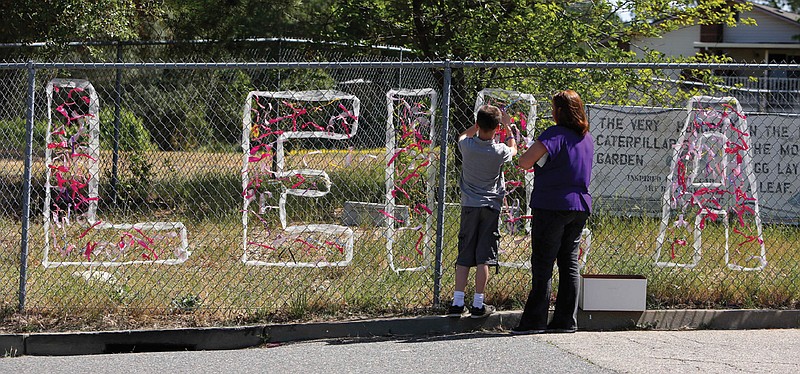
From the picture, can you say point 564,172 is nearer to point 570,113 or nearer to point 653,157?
point 570,113

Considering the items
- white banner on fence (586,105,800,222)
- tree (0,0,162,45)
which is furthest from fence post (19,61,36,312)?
tree (0,0,162,45)

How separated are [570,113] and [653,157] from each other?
7.14 feet

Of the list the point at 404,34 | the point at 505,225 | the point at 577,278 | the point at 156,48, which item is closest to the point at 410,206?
the point at 505,225

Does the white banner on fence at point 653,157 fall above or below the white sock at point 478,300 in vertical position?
above

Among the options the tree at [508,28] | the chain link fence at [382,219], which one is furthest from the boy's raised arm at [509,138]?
the tree at [508,28]

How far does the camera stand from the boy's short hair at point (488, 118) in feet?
20.6

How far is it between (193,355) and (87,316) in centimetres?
106

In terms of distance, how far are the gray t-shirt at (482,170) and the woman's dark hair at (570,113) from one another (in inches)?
17.2

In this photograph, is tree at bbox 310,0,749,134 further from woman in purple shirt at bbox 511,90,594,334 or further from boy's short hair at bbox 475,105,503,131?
woman in purple shirt at bbox 511,90,594,334

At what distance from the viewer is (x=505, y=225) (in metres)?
7.25

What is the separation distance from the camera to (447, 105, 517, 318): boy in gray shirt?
250 inches

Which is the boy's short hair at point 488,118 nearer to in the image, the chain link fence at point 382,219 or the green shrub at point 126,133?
the chain link fence at point 382,219

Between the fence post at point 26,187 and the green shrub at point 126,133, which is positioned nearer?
the fence post at point 26,187

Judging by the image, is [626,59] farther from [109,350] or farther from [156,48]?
[109,350]
